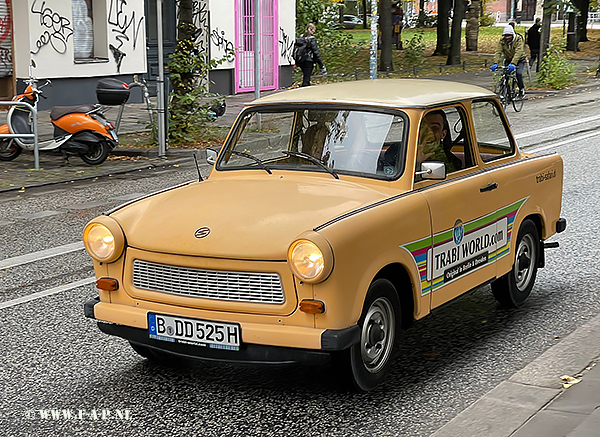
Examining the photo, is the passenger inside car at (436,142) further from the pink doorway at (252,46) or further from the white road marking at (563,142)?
the pink doorway at (252,46)

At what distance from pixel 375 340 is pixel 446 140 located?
1544 millimetres

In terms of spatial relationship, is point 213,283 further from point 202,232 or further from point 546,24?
point 546,24

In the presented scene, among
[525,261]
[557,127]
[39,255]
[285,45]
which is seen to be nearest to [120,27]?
[285,45]

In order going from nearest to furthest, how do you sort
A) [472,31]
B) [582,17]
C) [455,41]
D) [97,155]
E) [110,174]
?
[110,174]
[97,155]
[455,41]
[472,31]
[582,17]

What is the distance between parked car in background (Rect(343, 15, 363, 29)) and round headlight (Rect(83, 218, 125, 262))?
68285 mm

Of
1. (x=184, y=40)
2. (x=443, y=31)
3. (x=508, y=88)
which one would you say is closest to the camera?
(x=184, y=40)

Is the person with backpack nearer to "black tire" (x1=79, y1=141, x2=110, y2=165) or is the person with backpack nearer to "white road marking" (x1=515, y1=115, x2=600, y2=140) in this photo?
"white road marking" (x1=515, y1=115, x2=600, y2=140)

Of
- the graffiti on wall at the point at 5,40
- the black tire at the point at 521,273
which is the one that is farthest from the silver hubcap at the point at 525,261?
the graffiti on wall at the point at 5,40

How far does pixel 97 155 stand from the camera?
44.6ft

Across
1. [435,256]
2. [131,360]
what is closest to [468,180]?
[435,256]

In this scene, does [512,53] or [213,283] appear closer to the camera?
[213,283]

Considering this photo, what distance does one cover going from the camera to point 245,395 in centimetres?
475

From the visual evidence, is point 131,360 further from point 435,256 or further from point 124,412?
point 435,256

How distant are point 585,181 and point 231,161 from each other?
7056 mm
